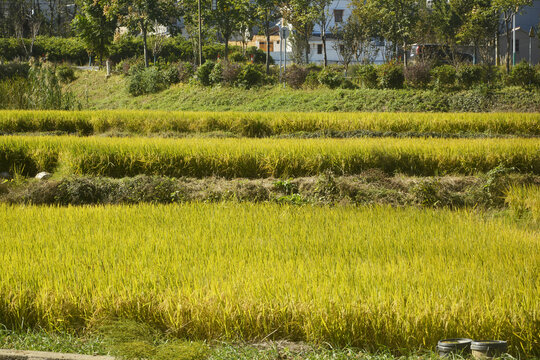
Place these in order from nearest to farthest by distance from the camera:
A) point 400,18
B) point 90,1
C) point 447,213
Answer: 1. point 447,213
2. point 400,18
3. point 90,1

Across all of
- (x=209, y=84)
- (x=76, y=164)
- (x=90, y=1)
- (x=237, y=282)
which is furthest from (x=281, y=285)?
(x=90, y=1)

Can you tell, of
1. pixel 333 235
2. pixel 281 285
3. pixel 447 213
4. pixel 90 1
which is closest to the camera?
pixel 281 285

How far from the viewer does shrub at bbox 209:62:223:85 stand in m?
27.7

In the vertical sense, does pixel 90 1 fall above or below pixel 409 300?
above

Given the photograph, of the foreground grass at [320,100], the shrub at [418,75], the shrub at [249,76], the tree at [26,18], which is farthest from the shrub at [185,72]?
the tree at [26,18]

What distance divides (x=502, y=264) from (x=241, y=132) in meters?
12.0

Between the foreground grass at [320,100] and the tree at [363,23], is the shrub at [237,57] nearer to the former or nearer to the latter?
the tree at [363,23]

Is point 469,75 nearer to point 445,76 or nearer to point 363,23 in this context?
point 445,76

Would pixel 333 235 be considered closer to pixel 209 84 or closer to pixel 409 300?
pixel 409 300

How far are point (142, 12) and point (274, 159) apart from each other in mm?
24123

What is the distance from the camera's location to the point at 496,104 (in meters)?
21.0

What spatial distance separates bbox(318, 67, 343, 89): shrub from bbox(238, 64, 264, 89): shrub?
3375 mm

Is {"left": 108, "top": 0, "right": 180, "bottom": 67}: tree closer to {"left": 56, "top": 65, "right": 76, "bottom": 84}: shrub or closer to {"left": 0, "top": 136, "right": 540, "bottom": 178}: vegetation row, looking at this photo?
{"left": 56, "top": 65, "right": 76, "bottom": 84}: shrub

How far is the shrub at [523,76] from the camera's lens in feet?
72.1
